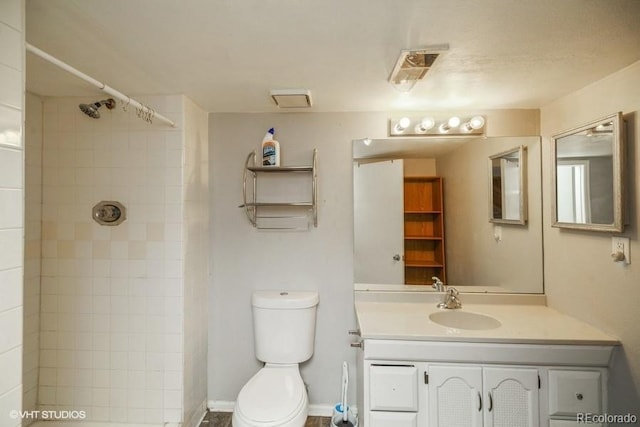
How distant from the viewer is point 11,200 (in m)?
0.89

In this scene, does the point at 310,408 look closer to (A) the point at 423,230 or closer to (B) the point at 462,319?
(B) the point at 462,319

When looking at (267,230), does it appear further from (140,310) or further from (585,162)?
(585,162)

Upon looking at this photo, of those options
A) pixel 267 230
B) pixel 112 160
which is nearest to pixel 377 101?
pixel 267 230

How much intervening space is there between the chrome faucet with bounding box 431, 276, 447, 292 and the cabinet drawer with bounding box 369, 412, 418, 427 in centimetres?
76

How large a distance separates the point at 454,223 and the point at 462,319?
1.97 feet

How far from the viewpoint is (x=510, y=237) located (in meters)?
1.99

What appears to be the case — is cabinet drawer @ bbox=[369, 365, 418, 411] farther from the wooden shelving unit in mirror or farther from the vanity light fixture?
the vanity light fixture

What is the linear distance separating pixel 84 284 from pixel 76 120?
0.97m

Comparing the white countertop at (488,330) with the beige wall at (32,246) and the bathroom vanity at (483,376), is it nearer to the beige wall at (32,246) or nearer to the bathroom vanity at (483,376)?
the bathroom vanity at (483,376)

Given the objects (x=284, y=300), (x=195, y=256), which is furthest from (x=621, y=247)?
(x=195, y=256)

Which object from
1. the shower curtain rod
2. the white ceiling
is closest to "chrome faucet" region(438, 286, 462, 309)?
the white ceiling

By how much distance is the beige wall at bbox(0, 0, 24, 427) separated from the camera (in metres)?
0.86

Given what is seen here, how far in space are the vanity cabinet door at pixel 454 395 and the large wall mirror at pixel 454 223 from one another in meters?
0.62

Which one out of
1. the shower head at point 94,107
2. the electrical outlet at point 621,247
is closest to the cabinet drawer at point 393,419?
the electrical outlet at point 621,247
